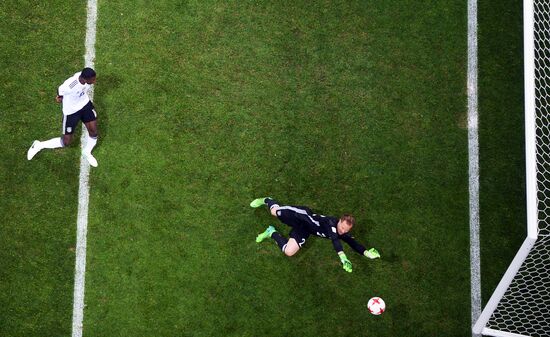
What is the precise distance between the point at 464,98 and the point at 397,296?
11.3 feet

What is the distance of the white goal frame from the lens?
9250 millimetres

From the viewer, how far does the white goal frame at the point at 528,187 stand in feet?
30.3

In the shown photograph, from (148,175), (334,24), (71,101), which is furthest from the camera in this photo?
(334,24)

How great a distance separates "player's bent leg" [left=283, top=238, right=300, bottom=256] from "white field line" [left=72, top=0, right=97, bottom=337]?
3094 mm

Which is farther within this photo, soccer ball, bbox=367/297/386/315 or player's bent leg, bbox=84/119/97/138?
player's bent leg, bbox=84/119/97/138

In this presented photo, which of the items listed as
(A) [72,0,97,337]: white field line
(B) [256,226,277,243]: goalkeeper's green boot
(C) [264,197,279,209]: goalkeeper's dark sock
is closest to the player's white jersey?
(A) [72,0,97,337]: white field line

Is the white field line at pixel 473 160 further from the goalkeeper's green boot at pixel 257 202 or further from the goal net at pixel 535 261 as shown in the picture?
the goalkeeper's green boot at pixel 257 202

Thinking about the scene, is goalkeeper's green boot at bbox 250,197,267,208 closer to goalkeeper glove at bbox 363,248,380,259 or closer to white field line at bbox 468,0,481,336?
goalkeeper glove at bbox 363,248,380,259

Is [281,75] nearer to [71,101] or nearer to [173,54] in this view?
[173,54]

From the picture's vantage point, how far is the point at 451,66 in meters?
12.1

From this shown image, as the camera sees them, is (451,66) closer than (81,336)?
No

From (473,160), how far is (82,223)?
20.6 feet

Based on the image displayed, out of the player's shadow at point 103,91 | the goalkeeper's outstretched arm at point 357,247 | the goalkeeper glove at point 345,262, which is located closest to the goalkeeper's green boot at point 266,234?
the goalkeeper's outstretched arm at point 357,247

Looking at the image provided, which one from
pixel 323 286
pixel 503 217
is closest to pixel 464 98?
pixel 503 217
